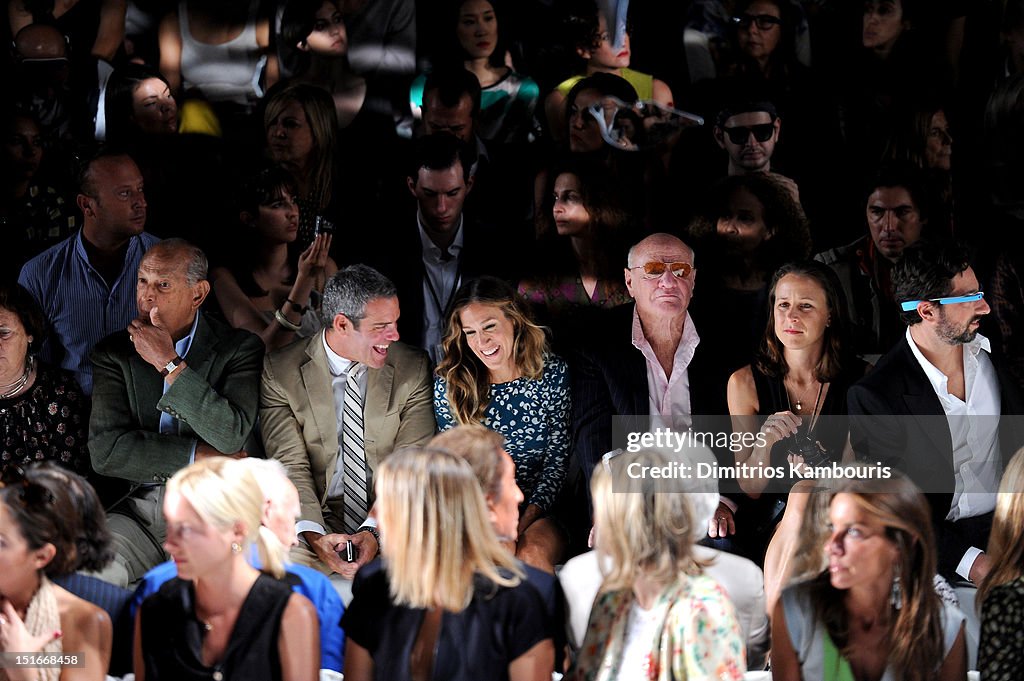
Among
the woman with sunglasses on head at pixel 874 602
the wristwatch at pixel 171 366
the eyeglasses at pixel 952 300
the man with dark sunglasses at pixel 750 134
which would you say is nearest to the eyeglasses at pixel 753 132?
the man with dark sunglasses at pixel 750 134

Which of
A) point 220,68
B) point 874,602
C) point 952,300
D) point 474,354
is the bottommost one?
point 874,602

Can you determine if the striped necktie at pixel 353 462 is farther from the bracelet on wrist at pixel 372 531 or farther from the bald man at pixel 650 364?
the bald man at pixel 650 364

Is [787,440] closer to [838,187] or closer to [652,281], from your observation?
[652,281]

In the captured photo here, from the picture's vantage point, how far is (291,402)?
448 centimetres

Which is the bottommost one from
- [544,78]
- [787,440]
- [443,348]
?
[787,440]

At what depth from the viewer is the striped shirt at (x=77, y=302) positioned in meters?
4.80

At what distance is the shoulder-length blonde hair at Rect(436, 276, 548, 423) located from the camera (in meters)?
4.42

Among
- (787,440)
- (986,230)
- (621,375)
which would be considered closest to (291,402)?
(621,375)

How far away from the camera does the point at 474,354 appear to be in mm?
4504

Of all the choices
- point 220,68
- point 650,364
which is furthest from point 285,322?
point 650,364

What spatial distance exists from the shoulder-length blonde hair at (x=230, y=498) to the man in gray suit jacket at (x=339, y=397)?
104cm

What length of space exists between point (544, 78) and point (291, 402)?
1836mm

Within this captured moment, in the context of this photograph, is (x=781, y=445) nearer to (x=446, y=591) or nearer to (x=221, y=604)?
(x=446, y=591)

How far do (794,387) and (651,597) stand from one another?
142 centimetres
